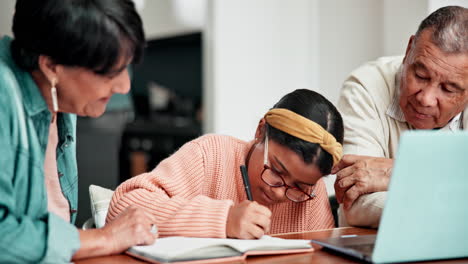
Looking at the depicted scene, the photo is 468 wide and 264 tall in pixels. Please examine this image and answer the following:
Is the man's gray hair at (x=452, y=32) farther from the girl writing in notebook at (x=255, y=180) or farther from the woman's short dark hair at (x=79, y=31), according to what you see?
the woman's short dark hair at (x=79, y=31)

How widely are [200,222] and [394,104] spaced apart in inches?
36.8

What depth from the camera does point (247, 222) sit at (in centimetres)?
114

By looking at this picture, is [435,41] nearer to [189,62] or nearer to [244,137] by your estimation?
Result: [244,137]

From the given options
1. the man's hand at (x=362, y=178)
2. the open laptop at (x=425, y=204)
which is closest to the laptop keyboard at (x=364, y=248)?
the open laptop at (x=425, y=204)

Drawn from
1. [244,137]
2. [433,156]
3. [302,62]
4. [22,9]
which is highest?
[22,9]

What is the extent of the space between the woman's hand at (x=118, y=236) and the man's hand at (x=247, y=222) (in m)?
0.16

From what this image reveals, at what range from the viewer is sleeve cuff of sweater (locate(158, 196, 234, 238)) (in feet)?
3.77

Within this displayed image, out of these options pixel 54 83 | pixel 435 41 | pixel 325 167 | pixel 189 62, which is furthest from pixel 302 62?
pixel 54 83

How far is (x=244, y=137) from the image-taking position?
3432 mm

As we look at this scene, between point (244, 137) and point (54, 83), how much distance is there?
2.42 m

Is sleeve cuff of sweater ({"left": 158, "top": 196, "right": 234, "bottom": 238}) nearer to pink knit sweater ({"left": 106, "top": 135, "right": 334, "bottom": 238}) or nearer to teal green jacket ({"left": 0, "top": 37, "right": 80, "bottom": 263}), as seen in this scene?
pink knit sweater ({"left": 106, "top": 135, "right": 334, "bottom": 238})

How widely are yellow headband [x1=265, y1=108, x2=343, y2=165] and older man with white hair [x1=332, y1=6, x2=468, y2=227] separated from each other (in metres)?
0.18

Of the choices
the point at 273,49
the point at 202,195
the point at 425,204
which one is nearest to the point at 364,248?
the point at 425,204

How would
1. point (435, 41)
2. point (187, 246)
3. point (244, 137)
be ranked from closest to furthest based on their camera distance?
point (187, 246)
point (435, 41)
point (244, 137)
